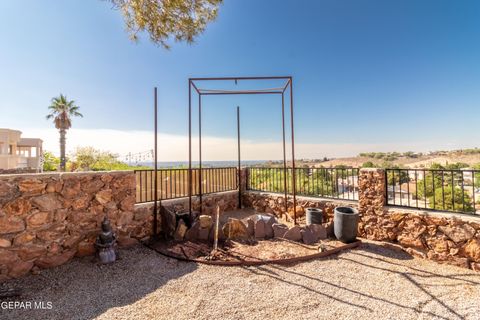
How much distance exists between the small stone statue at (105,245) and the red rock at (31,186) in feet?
3.13

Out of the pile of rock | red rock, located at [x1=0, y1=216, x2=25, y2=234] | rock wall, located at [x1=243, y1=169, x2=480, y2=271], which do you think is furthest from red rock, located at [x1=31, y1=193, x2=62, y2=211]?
rock wall, located at [x1=243, y1=169, x2=480, y2=271]

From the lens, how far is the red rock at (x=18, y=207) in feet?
8.39

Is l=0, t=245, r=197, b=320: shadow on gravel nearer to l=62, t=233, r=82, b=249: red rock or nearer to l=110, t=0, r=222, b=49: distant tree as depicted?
l=62, t=233, r=82, b=249: red rock

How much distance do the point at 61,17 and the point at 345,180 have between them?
747cm

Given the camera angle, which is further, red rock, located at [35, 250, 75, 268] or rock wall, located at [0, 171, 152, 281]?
red rock, located at [35, 250, 75, 268]

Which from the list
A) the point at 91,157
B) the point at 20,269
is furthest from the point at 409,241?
the point at 91,157

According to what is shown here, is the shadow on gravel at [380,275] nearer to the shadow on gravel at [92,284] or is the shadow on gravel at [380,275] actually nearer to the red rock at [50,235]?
the shadow on gravel at [92,284]

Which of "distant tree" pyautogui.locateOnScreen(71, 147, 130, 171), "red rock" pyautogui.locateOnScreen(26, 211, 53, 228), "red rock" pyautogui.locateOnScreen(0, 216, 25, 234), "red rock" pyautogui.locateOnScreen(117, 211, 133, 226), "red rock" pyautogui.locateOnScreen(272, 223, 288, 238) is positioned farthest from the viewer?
"distant tree" pyautogui.locateOnScreen(71, 147, 130, 171)

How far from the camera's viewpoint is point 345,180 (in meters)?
4.97

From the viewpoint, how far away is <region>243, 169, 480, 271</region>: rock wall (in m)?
3.00

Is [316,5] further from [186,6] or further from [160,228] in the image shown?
[160,228]

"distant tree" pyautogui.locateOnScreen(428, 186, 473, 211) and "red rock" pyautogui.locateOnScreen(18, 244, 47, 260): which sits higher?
"distant tree" pyautogui.locateOnScreen(428, 186, 473, 211)

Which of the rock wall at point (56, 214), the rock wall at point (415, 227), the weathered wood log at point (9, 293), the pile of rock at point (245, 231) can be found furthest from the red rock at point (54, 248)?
the rock wall at point (415, 227)

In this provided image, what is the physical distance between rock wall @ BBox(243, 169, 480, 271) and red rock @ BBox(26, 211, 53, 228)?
5190 millimetres
